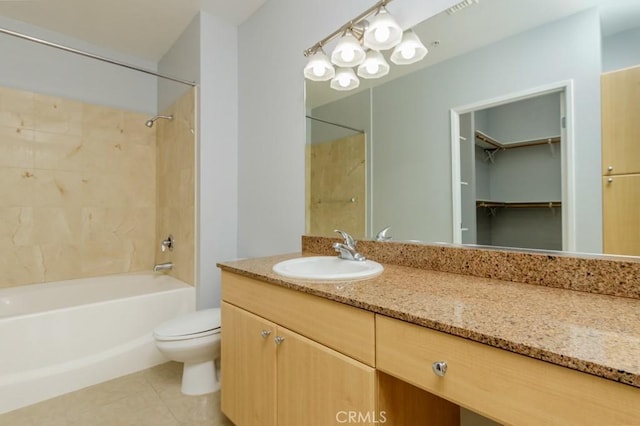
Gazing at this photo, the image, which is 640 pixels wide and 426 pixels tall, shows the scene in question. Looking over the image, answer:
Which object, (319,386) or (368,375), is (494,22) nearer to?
(368,375)

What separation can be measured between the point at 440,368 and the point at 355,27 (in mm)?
1468

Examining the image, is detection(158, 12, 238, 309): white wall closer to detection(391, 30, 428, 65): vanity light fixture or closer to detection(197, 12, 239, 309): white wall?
detection(197, 12, 239, 309): white wall

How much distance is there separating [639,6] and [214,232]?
7.48 ft

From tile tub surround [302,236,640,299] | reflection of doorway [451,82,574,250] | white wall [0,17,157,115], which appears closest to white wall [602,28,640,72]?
reflection of doorway [451,82,574,250]

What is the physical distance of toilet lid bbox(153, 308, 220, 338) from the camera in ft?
5.36

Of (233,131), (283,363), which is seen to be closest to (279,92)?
(233,131)

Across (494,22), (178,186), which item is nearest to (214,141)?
(178,186)

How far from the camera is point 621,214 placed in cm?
87

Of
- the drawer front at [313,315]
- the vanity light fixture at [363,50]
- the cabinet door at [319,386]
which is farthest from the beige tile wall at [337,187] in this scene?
the cabinet door at [319,386]

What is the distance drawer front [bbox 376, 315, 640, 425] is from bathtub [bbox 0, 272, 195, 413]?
1881 mm

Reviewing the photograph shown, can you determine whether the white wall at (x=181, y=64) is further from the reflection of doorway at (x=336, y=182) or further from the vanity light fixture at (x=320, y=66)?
the reflection of doorway at (x=336, y=182)

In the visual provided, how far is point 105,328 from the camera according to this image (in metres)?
1.92

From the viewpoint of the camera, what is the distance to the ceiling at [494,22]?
88 cm

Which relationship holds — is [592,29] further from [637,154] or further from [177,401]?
[177,401]
